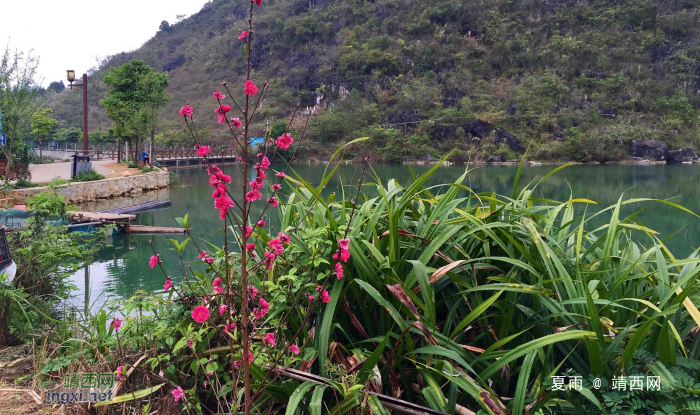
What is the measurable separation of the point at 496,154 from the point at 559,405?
30787 mm

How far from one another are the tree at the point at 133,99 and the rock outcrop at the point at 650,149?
2682 centimetres

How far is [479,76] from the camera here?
41844 mm

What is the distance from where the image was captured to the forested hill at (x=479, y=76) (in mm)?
32406

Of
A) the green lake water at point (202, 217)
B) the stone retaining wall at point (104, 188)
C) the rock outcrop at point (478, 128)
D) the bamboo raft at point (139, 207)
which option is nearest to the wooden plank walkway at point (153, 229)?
the green lake water at point (202, 217)

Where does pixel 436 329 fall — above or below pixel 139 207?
above

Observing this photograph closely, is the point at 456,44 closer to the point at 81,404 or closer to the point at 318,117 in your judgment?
the point at 318,117

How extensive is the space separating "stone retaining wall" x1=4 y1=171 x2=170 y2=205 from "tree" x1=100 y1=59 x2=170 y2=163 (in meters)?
2.99

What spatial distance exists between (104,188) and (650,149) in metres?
29.2

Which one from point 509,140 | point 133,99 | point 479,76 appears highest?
point 479,76

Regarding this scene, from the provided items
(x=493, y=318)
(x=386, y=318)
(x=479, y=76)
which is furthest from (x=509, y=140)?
(x=386, y=318)

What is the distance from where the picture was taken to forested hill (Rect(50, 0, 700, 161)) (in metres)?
32.4

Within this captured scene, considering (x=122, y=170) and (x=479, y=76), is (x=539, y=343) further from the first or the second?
(x=479, y=76)

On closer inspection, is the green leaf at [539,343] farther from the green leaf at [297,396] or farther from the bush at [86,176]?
the bush at [86,176]

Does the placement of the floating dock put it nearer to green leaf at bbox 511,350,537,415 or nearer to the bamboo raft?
the bamboo raft
